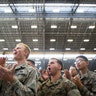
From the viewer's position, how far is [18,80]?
227 cm

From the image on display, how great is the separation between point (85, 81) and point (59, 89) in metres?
0.76

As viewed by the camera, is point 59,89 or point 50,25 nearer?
point 59,89

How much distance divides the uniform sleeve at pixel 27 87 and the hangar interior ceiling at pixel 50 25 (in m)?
7.04

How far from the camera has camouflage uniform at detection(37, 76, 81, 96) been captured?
298cm

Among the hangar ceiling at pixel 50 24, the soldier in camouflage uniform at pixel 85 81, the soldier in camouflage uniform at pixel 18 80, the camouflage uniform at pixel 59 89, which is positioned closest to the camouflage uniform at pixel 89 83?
the soldier in camouflage uniform at pixel 85 81

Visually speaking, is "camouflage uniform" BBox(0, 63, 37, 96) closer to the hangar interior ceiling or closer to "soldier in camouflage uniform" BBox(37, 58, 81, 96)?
"soldier in camouflage uniform" BBox(37, 58, 81, 96)

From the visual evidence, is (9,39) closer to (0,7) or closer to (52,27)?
(52,27)

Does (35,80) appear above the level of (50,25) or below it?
above

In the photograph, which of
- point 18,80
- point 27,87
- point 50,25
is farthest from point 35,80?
point 50,25

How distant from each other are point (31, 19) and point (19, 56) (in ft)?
30.0

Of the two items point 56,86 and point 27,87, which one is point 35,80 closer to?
point 27,87

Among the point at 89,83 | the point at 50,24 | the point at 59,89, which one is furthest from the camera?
the point at 50,24

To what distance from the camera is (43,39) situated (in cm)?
1533

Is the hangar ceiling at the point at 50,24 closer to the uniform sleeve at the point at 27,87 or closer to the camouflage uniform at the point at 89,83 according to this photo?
the camouflage uniform at the point at 89,83
